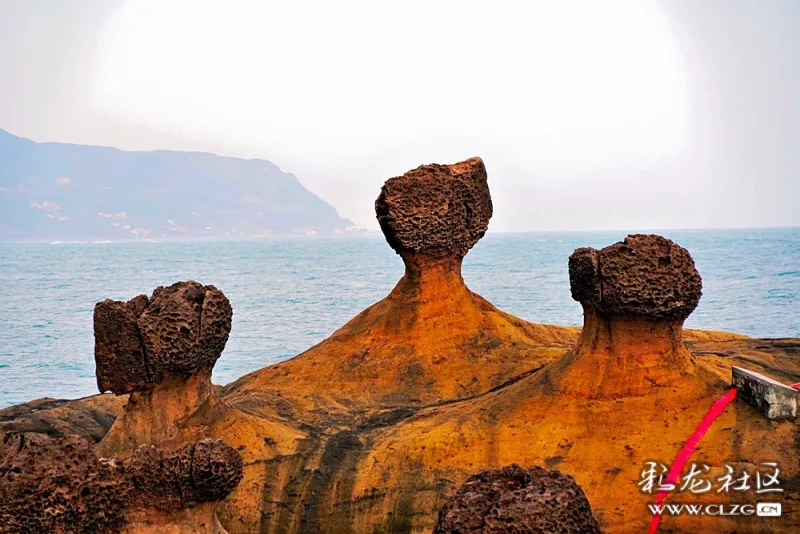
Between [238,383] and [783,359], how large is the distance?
4338 millimetres

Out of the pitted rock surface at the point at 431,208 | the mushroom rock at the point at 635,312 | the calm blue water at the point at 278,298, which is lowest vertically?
the calm blue water at the point at 278,298

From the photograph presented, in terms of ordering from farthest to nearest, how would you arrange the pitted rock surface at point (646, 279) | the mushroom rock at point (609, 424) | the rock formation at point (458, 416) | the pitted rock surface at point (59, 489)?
the pitted rock surface at point (646, 279) → the rock formation at point (458, 416) → the mushroom rock at point (609, 424) → the pitted rock surface at point (59, 489)

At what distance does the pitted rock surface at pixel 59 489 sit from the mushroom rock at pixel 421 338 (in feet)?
8.83

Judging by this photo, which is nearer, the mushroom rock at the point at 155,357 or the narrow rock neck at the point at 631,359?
the narrow rock neck at the point at 631,359

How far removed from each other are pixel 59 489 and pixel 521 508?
1955mm

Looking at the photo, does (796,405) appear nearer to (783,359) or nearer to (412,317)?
(783,359)

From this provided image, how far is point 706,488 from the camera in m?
4.84

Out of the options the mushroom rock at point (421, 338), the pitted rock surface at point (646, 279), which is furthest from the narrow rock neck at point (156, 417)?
the pitted rock surface at point (646, 279)

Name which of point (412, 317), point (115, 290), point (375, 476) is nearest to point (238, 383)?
point (412, 317)

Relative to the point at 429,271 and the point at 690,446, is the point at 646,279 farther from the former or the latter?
the point at 429,271

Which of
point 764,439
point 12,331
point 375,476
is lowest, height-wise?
point 12,331

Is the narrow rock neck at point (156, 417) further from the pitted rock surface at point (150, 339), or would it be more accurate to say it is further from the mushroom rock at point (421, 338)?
the mushroom rock at point (421, 338)

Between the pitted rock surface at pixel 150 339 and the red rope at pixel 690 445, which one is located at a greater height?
the pitted rock surface at pixel 150 339

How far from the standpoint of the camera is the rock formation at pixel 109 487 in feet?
12.5
